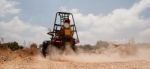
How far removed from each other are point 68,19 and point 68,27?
733 mm

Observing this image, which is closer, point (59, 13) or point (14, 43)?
point (59, 13)

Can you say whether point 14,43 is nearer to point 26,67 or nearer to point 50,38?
point 50,38

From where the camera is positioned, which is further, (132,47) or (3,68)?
(132,47)

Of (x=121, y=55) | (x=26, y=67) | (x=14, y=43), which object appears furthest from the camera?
(x=14, y=43)

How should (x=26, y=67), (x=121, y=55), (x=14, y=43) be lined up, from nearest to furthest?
(x=26, y=67)
(x=121, y=55)
(x=14, y=43)

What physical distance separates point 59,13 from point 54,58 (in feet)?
13.0

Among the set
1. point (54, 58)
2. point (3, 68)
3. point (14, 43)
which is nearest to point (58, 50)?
point (54, 58)

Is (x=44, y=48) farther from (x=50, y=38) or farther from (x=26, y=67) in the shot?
(x=26, y=67)

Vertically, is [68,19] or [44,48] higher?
[68,19]

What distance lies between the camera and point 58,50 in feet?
97.6

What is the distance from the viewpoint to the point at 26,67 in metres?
18.6

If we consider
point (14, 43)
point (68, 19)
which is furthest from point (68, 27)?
point (14, 43)

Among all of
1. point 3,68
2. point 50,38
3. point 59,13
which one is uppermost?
point 59,13

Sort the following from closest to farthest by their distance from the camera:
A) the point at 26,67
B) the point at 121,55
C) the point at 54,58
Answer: the point at 26,67
the point at 54,58
the point at 121,55
